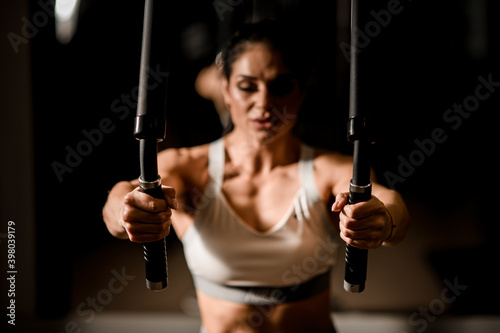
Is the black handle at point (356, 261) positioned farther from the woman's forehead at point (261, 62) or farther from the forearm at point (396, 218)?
the woman's forehead at point (261, 62)

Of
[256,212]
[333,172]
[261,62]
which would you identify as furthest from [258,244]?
[261,62]

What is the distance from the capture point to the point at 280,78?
0.48m

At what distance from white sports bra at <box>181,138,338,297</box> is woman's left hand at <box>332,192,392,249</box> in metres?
0.16

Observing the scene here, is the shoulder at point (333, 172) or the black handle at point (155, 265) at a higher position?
the shoulder at point (333, 172)

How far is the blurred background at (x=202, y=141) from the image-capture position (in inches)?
25.5

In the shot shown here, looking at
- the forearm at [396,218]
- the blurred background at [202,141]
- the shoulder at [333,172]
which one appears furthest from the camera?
the blurred background at [202,141]

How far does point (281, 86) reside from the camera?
0.48 m

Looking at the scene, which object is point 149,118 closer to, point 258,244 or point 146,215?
point 146,215

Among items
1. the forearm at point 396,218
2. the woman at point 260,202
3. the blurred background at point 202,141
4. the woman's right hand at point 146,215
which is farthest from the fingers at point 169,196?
the blurred background at point 202,141

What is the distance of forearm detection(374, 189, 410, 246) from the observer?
40 cm

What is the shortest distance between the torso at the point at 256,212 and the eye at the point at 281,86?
12 centimetres

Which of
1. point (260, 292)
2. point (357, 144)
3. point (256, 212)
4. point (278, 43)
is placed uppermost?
point (278, 43)

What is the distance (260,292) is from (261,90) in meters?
0.29

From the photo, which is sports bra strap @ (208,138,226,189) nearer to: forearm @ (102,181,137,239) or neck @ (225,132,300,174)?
neck @ (225,132,300,174)
